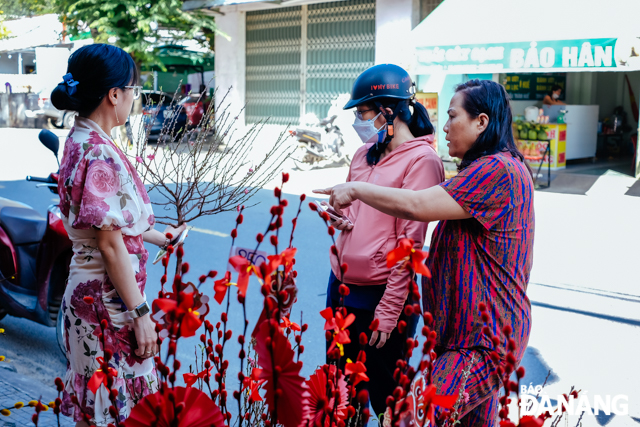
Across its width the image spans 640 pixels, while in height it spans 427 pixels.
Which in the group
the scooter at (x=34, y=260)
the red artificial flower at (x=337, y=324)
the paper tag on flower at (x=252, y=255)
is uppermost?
the paper tag on flower at (x=252, y=255)

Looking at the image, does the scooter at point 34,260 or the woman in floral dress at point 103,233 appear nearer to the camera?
the woman in floral dress at point 103,233

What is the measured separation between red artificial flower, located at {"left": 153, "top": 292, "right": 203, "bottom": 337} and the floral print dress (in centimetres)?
98

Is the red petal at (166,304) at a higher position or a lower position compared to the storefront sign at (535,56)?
lower

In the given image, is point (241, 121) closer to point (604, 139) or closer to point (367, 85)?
point (604, 139)

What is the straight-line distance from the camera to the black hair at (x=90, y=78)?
2088 millimetres

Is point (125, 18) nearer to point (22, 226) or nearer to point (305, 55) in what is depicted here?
point (305, 55)

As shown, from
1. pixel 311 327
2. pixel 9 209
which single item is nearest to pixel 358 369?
pixel 311 327

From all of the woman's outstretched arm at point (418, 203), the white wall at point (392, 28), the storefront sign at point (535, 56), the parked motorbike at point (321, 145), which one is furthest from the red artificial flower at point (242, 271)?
the white wall at point (392, 28)

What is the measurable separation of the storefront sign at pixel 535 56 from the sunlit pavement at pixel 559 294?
2303 mm

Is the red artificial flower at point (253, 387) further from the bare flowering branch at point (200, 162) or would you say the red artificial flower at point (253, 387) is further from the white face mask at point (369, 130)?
the white face mask at point (369, 130)

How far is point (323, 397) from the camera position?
4.08ft

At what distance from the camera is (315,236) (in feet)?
27.1

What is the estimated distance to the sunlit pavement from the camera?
170 inches

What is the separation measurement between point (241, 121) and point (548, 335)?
15344mm
